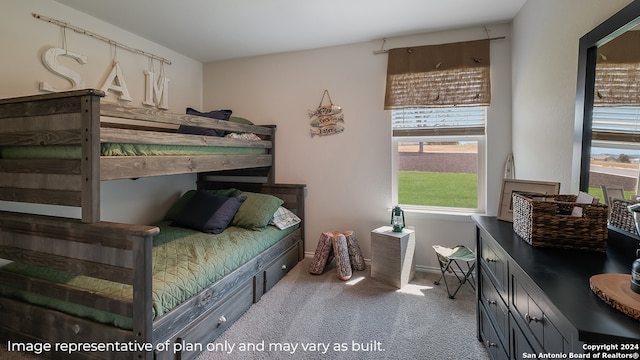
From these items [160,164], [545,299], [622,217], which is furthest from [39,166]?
[622,217]

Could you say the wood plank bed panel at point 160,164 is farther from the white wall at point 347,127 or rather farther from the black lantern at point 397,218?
the black lantern at point 397,218

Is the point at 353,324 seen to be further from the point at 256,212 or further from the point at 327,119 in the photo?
the point at 327,119

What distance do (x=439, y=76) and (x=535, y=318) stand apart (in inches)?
90.4

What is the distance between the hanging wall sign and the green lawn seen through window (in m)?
0.82

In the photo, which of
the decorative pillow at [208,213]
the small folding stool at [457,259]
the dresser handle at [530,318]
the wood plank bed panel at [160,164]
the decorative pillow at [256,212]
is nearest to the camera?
the dresser handle at [530,318]

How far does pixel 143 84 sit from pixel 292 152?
5.21 ft

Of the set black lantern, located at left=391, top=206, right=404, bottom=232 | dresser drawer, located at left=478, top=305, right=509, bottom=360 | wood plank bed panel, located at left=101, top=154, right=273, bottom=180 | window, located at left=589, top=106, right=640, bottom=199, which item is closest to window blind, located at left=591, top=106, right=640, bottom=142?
window, located at left=589, top=106, right=640, bottom=199

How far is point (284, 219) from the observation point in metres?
2.99

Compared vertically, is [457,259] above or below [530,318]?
below

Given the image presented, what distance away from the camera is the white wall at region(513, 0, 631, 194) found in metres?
1.55

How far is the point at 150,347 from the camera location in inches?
54.3

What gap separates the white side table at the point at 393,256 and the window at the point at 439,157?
0.51m

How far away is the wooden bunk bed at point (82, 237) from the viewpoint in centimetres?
137

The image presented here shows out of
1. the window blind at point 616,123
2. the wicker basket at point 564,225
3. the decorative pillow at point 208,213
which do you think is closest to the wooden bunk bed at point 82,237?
the decorative pillow at point 208,213
